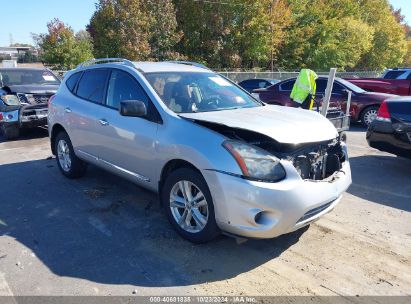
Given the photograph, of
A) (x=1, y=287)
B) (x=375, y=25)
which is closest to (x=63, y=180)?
(x=1, y=287)

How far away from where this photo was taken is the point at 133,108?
4027 millimetres

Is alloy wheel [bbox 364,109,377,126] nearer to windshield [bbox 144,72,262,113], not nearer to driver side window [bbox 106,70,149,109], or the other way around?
windshield [bbox 144,72,262,113]

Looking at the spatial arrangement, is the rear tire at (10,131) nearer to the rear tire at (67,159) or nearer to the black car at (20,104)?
the black car at (20,104)

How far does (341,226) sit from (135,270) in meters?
2.33

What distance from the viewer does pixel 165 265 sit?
3469mm

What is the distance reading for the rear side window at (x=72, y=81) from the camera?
583 cm

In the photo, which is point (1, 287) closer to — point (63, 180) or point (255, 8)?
point (63, 180)

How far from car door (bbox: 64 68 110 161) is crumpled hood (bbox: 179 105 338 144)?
5.34ft

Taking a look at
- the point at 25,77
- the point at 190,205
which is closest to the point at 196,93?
the point at 190,205

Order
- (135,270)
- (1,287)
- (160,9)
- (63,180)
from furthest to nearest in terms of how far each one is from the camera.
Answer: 1. (160,9)
2. (63,180)
3. (135,270)
4. (1,287)

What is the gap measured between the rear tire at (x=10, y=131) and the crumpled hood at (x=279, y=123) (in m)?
6.44

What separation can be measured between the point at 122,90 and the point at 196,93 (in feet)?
3.05

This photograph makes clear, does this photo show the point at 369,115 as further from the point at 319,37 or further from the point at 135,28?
the point at 319,37

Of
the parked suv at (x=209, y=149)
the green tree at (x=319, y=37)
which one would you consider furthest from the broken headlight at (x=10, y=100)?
the green tree at (x=319, y=37)
